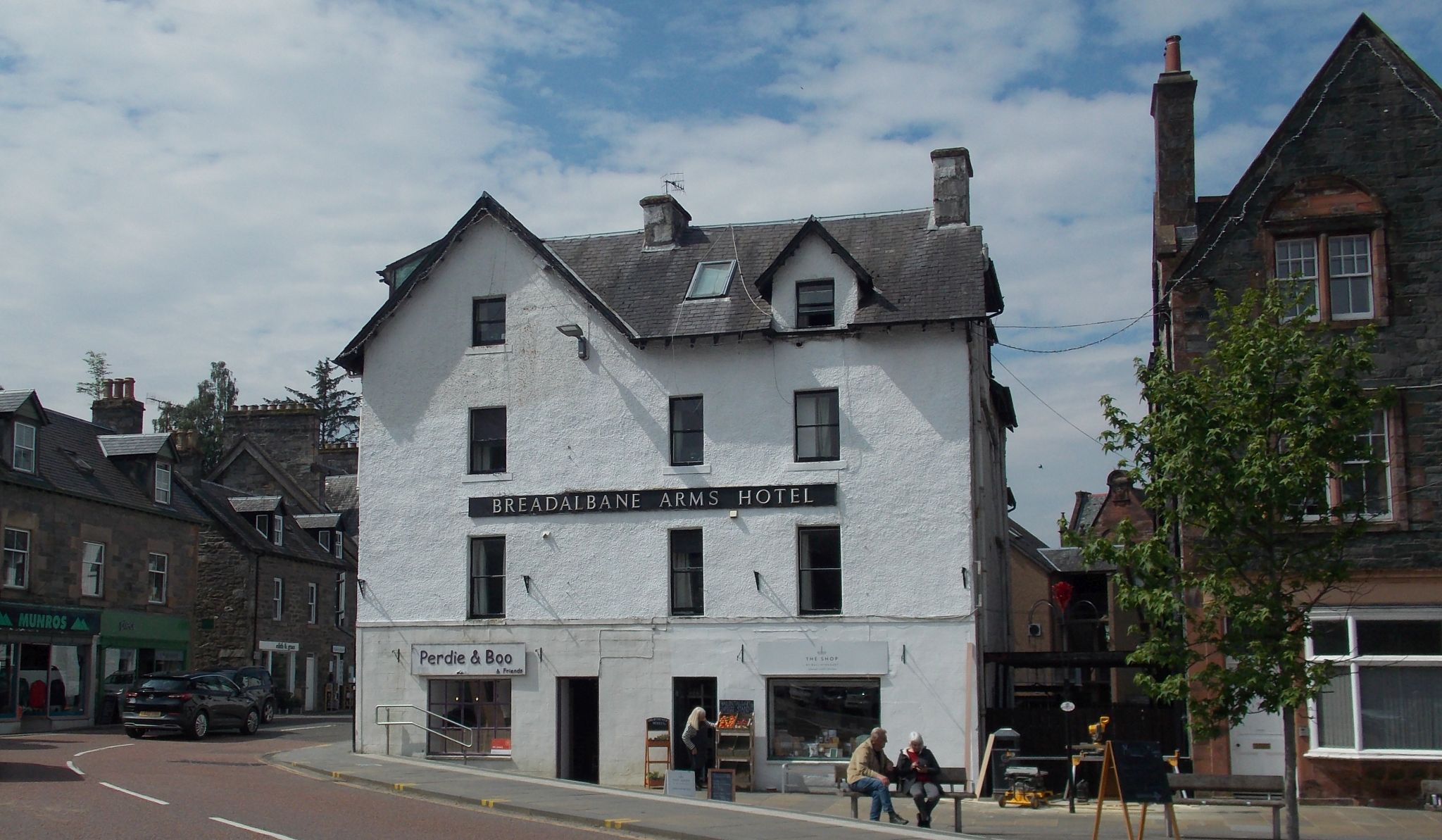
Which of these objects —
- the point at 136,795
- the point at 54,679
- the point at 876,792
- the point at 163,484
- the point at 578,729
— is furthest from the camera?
the point at 163,484

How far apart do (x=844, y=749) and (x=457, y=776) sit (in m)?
6.72

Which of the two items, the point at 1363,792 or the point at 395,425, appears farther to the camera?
the point at 395,425

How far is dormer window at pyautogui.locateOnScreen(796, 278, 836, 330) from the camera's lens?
2588cm

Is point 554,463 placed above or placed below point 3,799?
above

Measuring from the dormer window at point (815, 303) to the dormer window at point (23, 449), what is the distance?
2188cm

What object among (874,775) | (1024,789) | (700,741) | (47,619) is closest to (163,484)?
(47,619)

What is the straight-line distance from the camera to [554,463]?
88.0 feet

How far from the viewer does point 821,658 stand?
80.7 ft

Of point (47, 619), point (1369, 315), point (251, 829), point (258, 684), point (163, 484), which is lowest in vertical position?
point (251, 829)

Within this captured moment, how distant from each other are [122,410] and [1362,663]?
39.6 meters

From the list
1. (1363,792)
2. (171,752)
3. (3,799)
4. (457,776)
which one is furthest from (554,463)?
(1363,792)

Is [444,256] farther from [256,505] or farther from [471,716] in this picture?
[256,505]

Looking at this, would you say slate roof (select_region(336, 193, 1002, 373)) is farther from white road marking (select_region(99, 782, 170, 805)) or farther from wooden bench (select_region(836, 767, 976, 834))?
white road marking (select_region(99, 782, 170, 805))

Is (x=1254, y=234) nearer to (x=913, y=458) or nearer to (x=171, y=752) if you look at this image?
(x=913, y=458)
